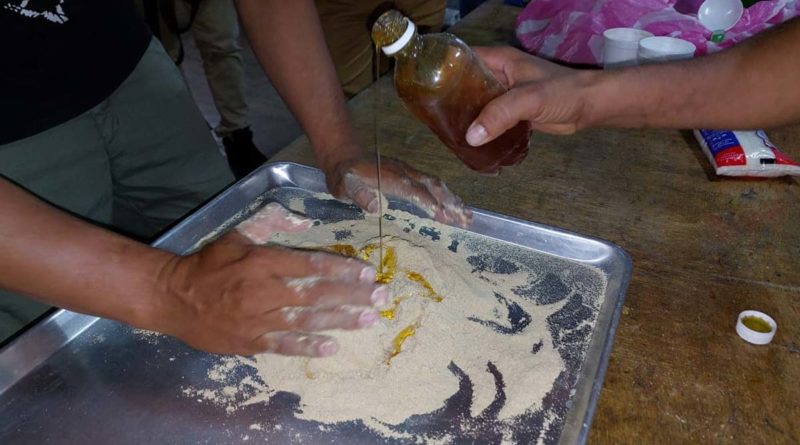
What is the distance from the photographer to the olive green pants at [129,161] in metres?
1.11

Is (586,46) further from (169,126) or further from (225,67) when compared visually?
(225,67)

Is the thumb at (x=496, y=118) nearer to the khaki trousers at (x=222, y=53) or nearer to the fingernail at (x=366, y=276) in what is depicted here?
the fingernail at (x=366, y=276)

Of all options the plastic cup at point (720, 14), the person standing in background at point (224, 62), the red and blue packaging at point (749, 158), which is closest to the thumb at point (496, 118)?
the red and blue packaging at point (749, 158)

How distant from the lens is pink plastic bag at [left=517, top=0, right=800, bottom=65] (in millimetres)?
A: 1790

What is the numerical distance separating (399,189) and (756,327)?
0.72 meters

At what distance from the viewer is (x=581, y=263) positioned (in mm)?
1161

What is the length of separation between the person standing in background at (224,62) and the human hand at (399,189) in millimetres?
1771

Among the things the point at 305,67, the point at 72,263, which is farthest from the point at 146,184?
the point at 72,263

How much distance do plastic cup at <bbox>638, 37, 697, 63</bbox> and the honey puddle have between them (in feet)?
3.46

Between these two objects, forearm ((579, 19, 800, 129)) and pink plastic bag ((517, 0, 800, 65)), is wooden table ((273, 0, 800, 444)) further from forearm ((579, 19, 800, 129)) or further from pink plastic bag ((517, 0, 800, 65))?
pink plastic bag ((517, 0, 800, 65))

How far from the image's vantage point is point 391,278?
40.8 inches

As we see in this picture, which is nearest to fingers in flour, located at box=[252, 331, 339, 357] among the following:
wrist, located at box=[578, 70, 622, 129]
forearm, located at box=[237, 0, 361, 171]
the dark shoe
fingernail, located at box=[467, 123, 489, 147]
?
fingernail, located at box=[467, 123, 489, 147]

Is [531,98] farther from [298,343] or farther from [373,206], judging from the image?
[298,343]

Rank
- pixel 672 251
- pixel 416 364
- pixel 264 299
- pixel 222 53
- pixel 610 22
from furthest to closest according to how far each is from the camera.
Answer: pixel 222 53, pixel 610 22, pixel 672 251, pixel 416 364, pixel 264 299
